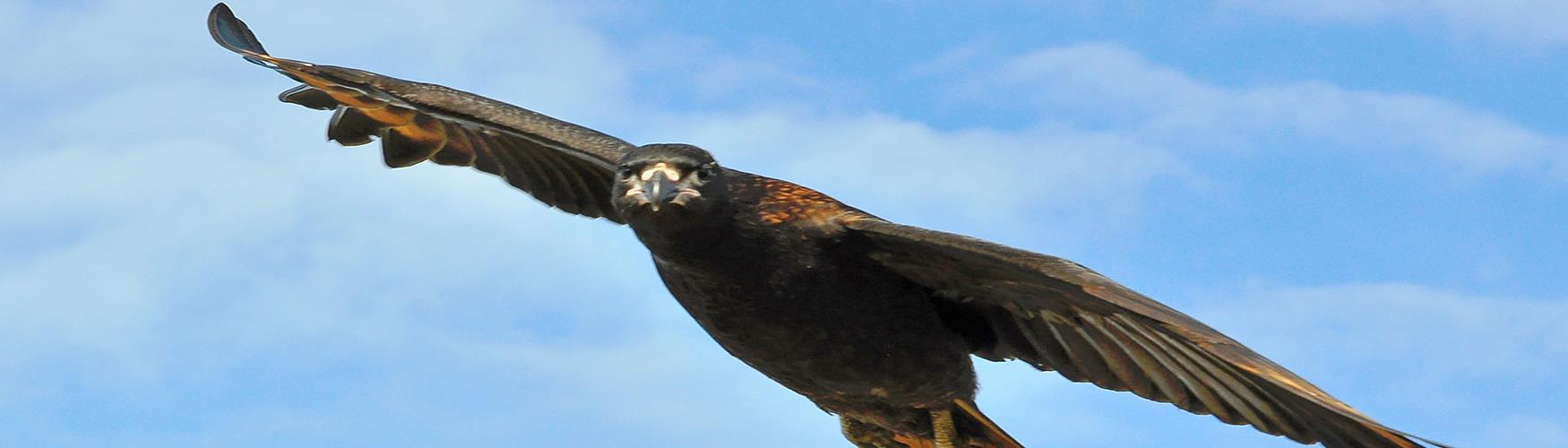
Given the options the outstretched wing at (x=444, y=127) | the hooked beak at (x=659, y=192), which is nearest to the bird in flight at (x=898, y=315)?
the hooked beak at (x=659, y=192)

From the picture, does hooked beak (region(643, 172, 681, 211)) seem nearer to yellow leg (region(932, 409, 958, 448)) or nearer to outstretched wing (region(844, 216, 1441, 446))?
outstretched wing (region(844, 216, 1441, 446))

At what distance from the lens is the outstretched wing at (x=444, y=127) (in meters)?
10.2

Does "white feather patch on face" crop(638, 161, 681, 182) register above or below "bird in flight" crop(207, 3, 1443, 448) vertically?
above

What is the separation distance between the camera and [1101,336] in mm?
8680

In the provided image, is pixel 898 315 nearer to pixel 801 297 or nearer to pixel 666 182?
pixel 801 297

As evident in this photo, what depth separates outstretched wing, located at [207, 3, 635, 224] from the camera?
10.2m

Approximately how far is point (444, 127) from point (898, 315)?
2.75 meters

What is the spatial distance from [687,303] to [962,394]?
1.31m

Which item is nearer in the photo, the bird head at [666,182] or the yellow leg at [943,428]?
the bird head at [666,182]

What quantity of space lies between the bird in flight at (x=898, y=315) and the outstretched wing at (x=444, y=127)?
419 mm

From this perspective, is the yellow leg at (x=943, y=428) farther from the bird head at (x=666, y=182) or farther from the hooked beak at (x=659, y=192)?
the hooked beak at (x=659, y=192)

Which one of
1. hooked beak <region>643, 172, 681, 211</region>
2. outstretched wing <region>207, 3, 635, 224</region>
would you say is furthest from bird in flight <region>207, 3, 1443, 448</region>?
outstretched wing <region>207, 3, 635, 224</region>

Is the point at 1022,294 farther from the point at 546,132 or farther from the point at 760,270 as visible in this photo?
the point at 546,132

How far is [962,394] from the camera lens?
958cm
